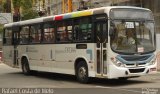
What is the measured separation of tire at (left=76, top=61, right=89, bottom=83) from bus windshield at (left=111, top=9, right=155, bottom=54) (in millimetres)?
1905

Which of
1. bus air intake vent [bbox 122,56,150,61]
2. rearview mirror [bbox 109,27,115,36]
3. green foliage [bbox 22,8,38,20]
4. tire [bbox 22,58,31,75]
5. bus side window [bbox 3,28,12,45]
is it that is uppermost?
green foliage [bbox 22,8,38,20]

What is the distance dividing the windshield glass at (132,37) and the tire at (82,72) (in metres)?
1.91

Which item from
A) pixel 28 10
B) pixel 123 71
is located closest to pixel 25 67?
pixel 123 71

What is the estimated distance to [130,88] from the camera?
15406mm

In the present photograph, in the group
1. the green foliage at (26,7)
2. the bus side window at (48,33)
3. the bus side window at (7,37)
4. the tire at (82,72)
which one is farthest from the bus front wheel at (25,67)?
the green foliage at (26,7)

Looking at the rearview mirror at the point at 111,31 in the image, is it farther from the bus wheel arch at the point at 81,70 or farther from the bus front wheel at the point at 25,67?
the bus front wheel at the point at 25,67

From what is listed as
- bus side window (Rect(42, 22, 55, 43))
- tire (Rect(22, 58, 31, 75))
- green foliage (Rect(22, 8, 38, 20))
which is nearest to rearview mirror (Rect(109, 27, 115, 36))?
bus side window (Rect(42, 22, 55, 43))

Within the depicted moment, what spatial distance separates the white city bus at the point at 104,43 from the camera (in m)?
16.3

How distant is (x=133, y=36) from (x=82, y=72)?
2.59 m

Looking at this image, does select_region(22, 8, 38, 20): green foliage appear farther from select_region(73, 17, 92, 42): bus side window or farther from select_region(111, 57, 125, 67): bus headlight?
select_region(111, 57, 125, 67): bus headlight

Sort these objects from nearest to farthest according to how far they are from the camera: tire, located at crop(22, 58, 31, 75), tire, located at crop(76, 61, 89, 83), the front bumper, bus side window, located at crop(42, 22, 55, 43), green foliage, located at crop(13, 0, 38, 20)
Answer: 1. the front bumper
2. tire, located at crop(76, 61, 89, 83)
3. bus side window, located at crop(42, 22, 55, 43)
4. tire, located at crop(22, 58, 31, 75)
5. green foliage, located at crop(13, 0, 38, 20)

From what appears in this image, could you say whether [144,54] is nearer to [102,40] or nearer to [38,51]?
[102,40]

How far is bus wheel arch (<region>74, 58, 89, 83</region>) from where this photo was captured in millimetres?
17594

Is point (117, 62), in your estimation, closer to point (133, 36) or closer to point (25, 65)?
point (133, 36)
